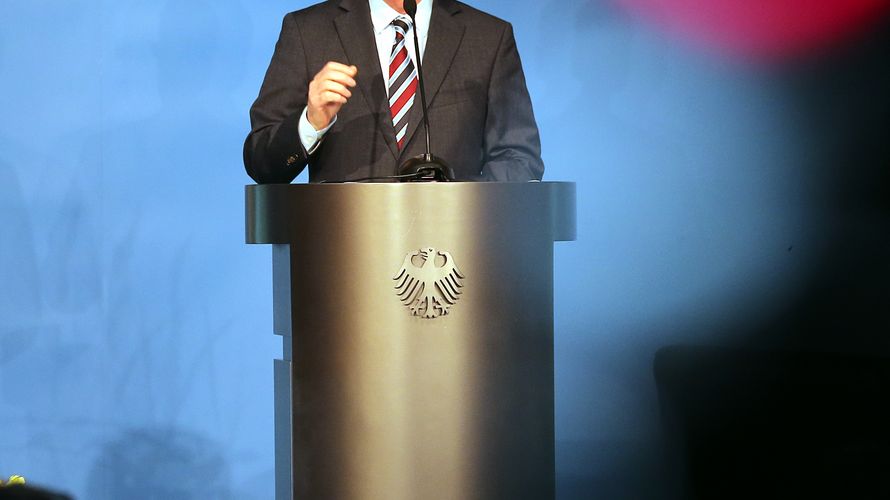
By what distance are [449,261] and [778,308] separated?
1.36m

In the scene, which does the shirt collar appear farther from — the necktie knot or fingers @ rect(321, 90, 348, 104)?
fingers @ rect(321, 90, 348, 104)

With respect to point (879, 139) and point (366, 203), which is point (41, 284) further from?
point (879, 139)

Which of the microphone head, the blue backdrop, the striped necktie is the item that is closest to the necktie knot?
the striped necktie

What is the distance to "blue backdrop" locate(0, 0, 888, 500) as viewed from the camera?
2645 millimetres

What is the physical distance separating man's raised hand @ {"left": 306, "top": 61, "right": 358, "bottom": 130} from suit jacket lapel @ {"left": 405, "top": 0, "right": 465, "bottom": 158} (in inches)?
12.1

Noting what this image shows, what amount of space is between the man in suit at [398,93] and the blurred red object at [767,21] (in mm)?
752

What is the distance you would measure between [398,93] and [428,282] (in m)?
0.59

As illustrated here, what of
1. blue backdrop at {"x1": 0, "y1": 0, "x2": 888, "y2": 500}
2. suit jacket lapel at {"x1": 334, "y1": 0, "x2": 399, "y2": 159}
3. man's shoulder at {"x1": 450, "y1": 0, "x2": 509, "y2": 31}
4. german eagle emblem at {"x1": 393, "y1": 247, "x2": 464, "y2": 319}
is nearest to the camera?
german eagle emblem at {"x1": 393, "y1": 247, "x2": 464, "y2": 319}

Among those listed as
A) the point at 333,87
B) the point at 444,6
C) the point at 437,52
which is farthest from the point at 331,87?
the point at 444,6

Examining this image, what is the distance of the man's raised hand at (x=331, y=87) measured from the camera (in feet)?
5.01

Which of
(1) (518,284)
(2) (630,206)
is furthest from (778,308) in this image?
(1) (518,284)

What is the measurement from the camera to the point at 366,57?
6.30 feet

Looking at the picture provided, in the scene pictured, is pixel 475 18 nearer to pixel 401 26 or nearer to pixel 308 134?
pixel 401 26

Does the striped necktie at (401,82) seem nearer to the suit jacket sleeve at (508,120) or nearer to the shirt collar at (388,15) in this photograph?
the shirt collar at (388,15)
